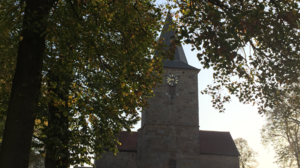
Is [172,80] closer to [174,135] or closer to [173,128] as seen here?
[173,128]

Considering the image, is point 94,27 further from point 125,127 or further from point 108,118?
point 125,127

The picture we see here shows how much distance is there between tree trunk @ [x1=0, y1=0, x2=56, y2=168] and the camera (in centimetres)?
548

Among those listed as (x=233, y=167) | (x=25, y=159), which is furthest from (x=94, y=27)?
(x=233, y=167)

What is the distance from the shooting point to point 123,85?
8969 millimetres

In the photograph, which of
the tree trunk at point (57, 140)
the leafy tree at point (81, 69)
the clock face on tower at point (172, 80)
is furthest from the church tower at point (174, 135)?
the tree trunk at point (57, 140)

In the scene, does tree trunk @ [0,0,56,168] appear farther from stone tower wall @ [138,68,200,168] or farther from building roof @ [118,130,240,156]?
building roof @ [118,130,240,156]

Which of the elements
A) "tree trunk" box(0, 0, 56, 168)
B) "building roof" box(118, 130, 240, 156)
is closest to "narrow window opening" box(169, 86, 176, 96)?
"building roof" box(118, 130, 240, 156)

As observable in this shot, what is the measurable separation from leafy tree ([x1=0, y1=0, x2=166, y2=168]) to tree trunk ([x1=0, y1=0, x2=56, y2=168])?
0.02 m

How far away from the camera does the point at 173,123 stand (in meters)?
26.5

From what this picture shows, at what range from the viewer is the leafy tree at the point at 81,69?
6.20m

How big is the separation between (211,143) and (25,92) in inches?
1114

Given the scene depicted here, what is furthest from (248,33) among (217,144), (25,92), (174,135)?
(217,144)

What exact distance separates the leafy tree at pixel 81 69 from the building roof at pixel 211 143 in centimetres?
2040

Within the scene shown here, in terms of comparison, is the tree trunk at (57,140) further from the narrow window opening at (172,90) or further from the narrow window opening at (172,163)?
the narrow window opening at (172,90)
